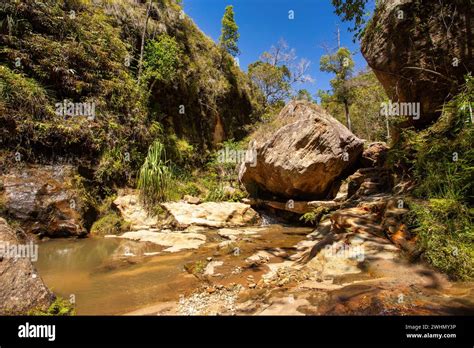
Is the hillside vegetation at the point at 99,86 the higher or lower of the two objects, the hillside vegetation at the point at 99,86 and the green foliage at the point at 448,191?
the higher

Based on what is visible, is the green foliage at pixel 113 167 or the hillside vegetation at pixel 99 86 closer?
the hillside vegetation at pixel 99 86

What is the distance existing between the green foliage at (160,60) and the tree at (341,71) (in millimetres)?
13571

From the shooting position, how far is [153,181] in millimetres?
7715

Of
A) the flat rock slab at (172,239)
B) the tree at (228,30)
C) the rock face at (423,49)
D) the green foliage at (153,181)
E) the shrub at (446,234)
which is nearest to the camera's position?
the shrub at (446,234)

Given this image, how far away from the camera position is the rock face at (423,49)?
178 inches

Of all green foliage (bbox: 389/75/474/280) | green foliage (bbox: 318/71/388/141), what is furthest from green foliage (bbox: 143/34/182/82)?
green foliage (bbox: 318/71/388/141)

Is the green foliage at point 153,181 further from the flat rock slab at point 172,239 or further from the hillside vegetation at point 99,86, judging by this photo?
the flat rock slab at point 172,239

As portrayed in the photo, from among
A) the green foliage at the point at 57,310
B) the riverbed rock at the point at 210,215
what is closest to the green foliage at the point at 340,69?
the riverbed rock at the point at 210,215

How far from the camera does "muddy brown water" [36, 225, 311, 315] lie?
276cm

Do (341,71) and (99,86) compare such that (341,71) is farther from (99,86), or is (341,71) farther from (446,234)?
(446,234)

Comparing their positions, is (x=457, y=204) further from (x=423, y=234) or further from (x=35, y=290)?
(x=35, y=290)

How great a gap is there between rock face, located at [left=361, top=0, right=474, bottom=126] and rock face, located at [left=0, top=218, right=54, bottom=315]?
595 cm

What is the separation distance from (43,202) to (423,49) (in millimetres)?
7890

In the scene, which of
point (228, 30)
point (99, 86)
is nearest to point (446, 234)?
point (99, 86)
